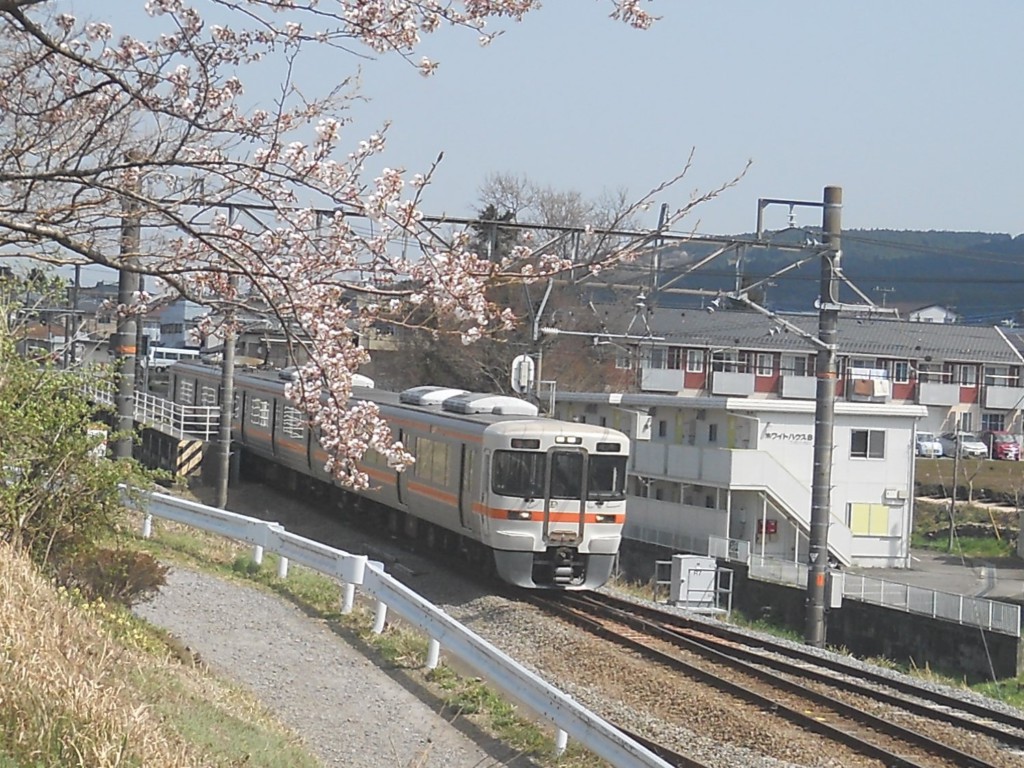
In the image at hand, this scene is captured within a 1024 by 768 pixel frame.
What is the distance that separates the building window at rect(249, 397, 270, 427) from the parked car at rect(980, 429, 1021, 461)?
3427cm

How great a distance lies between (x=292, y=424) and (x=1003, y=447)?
3644 cm

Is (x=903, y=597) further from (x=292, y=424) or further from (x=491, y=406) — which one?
(x=292, y=424)

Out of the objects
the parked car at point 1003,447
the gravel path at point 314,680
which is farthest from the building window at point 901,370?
the gravel path at point 314,680

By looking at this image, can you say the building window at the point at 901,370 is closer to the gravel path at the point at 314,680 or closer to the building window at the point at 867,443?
the building window at the point at 867,443

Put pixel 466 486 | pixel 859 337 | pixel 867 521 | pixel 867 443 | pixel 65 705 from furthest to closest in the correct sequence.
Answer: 1. pixel 859 337
2. pixel 867 443
3. pixel 867 521
4. pixel 466 486
5. pixel 65 705

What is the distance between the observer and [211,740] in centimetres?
709

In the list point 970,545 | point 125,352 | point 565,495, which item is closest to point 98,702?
point 125,352

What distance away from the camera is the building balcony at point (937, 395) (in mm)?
56219

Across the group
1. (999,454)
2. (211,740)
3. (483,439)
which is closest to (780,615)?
(483,439)

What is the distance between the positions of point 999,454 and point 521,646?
143 ft

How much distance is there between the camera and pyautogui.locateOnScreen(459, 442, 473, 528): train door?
17.8 metres

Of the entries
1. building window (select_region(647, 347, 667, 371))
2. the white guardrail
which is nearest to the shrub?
the white guardrail

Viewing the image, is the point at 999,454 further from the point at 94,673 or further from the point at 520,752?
the point at 94,673

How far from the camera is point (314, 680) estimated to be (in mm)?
11508
